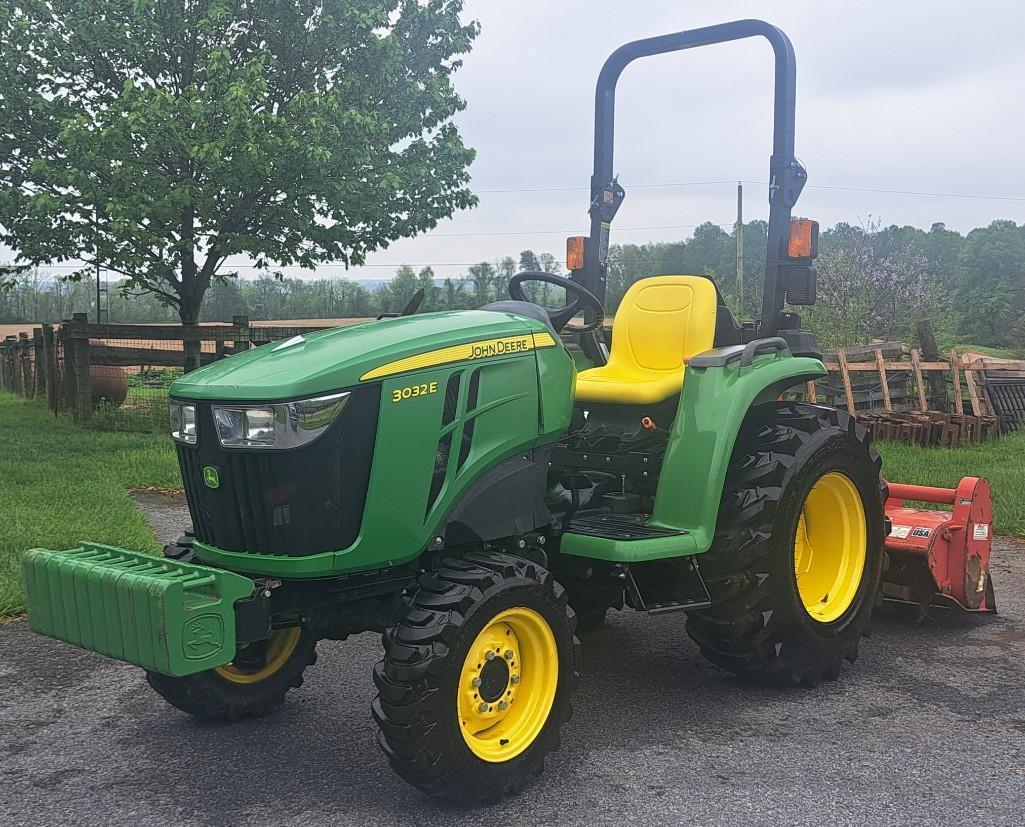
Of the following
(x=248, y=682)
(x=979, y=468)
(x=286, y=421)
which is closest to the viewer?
(x=286, y=421)

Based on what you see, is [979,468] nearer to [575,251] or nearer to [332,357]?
[575,251]

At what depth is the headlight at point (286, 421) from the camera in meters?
3.15

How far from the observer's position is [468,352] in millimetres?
3521

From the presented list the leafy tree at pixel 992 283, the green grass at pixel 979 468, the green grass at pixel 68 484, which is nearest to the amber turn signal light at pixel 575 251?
the green grass at pixel 68 484

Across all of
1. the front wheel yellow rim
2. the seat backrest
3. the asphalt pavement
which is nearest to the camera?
the asphalt pavement

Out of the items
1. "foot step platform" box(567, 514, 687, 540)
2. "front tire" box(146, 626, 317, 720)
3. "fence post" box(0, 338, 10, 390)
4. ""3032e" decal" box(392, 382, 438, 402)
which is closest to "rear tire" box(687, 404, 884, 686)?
"foot step platform" box(567, 514, 687, 540)

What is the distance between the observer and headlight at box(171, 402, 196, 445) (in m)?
3.37

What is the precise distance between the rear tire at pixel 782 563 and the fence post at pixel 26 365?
19.1m

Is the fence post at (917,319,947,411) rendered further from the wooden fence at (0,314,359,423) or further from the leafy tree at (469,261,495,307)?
the wooden fence at (0,314,359,423)

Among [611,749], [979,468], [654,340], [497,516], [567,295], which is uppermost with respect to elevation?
[567,295]

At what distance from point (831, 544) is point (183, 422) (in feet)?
9.42

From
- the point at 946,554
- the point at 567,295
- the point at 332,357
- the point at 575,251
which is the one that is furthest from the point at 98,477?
the point at 946,554

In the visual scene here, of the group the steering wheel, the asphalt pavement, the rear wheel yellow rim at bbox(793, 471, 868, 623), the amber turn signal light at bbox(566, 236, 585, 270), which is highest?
the amber turn signal light at bbox(566, 236, 585, 270)

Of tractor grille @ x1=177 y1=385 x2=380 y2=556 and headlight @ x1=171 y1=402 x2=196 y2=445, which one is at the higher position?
headlight @ x1=171 y1=402 x2=196 y2=445
